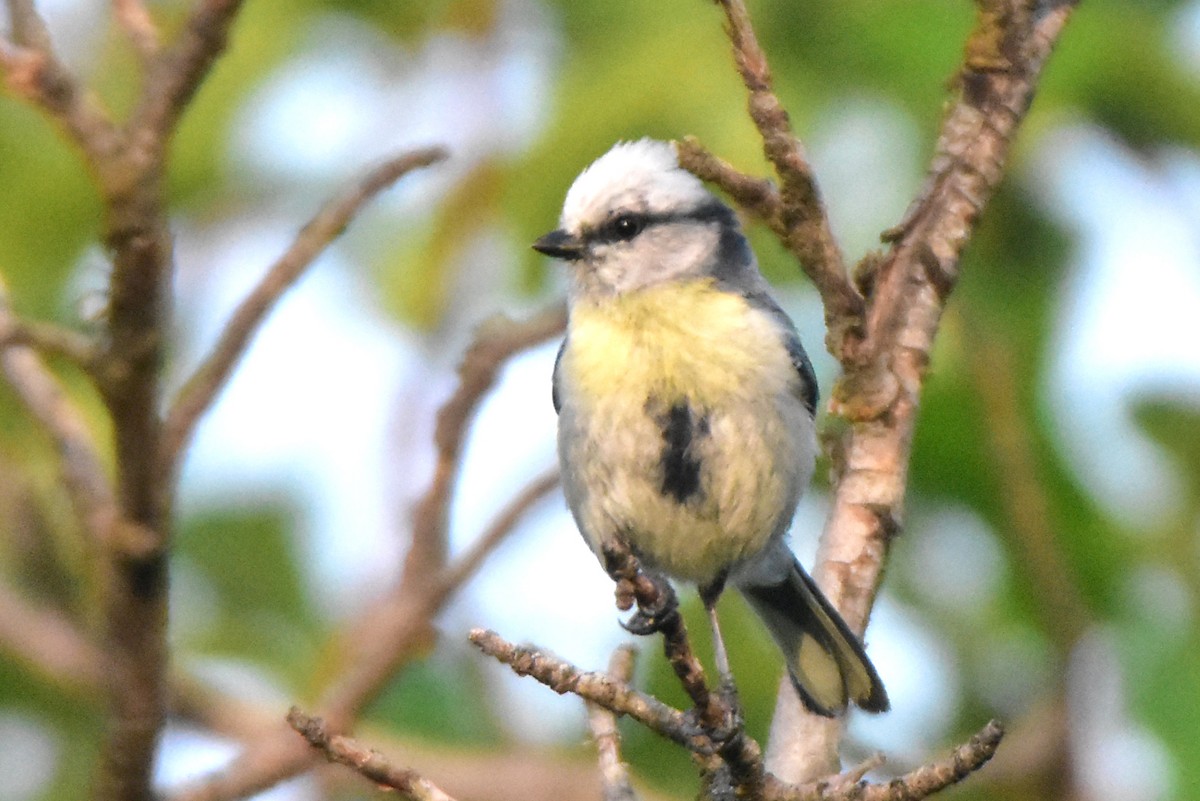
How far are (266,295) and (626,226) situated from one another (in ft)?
2.99

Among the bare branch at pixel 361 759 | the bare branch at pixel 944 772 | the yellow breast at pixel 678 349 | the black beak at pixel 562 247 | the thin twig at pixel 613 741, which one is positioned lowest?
the bare branch at pixel 944 772

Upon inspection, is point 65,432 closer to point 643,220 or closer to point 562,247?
point 562,247

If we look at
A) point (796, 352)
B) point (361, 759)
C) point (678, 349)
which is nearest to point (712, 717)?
point (361, 759)

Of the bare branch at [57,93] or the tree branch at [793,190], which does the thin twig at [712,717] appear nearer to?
the tree branch at [793,190]

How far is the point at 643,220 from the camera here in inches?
106

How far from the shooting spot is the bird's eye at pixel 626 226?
266 cm

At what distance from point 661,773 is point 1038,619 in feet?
2.40

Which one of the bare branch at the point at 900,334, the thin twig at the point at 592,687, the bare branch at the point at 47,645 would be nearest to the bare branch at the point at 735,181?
the bare branch at the point at 900,334

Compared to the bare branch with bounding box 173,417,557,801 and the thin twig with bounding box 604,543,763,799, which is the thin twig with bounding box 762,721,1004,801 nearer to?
the thin twig with bounding box 604,543,763,799

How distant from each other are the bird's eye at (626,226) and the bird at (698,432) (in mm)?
43

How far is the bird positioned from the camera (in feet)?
7.50

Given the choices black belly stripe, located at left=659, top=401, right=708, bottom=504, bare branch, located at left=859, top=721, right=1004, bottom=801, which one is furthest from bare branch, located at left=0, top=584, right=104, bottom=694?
bare branch, located at left=859, top=721, right=1004, bottom=801

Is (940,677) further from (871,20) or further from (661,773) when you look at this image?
(871,20)

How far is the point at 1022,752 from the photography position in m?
2.48
